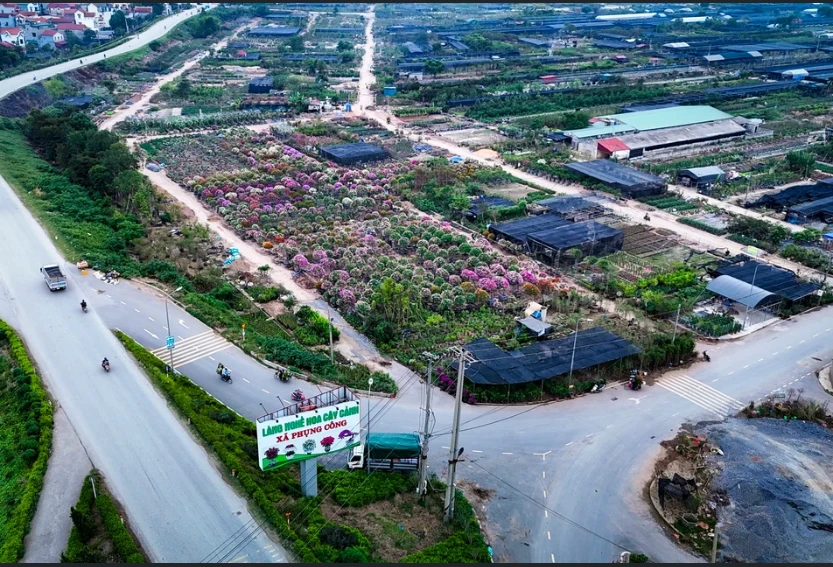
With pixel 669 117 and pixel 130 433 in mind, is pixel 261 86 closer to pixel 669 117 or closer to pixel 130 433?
pixel 669 117

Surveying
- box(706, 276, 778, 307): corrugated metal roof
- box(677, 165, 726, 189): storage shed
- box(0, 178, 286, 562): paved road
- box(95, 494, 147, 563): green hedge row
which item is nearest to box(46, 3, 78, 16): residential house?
box(0, 178, 286, 562): paved road

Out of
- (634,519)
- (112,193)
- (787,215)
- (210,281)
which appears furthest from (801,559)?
(112,193)

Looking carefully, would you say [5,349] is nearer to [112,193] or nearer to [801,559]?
[112,193]

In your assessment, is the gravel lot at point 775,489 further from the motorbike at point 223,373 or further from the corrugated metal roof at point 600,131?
the corrugated metal roof at point 600,131

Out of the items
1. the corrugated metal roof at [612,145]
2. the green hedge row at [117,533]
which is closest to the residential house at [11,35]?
the corrugated metal roof at [612,145]

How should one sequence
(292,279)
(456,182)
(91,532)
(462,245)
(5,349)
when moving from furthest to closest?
1. (456,182)
2. (462,245)
3. (292,279)
4. (5,349)
5. (91,532)

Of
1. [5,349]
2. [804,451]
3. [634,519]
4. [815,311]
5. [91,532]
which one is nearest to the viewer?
[91,532]

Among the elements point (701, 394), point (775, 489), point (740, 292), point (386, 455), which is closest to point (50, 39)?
point (740, 292)
